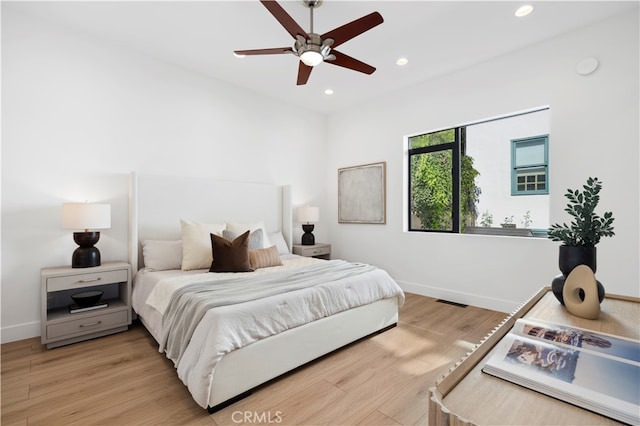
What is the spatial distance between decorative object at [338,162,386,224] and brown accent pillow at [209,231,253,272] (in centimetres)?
226

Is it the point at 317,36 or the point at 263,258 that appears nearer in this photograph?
the point at 317,36

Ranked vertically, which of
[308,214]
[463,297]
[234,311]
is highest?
[308,214]

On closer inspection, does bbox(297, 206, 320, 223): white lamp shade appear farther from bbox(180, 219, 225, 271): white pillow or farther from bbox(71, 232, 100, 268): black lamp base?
bbox(71, 232, 100, 268): black lamp base

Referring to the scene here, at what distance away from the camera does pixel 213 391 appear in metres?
1.66

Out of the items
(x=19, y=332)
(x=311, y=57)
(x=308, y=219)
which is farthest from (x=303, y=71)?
(x=19, y=332)

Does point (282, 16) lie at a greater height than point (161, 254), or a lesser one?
greater

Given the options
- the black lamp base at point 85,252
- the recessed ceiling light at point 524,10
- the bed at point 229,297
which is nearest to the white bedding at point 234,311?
the bed at point 229,297

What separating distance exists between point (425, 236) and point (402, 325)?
1433 millimetres

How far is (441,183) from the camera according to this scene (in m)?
3.95

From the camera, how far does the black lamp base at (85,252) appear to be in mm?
2633

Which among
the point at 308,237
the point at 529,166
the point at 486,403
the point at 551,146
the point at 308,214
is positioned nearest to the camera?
the point at 486,403

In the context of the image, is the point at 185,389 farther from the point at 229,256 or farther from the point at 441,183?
the point at 441,183

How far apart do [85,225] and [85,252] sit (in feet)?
1.02

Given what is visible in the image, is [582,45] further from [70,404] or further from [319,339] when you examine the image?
[70,404]
